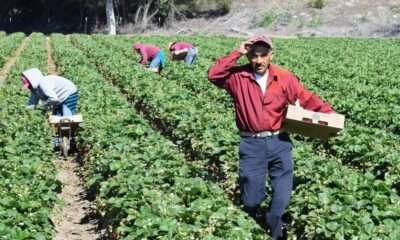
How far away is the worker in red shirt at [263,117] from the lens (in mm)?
5852

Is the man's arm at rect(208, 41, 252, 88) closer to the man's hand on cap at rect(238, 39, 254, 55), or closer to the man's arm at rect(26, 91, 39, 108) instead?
the man's hand on cap at rect(238, 39, 254, 55)

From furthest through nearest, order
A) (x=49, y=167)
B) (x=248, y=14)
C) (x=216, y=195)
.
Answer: (x=248, y=14) < (x=49, y=167) < (x=216, y=195)

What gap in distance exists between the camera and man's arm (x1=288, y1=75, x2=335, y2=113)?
19.4 feet

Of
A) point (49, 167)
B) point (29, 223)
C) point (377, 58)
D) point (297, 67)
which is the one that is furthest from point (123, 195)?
point (377, 58)

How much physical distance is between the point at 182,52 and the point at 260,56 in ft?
42.6

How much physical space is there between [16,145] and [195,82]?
27.0ft

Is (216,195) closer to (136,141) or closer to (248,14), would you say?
(136,141)

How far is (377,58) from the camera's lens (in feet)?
81.2

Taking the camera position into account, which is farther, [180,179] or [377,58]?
[377,58]

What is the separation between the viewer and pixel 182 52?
18516mm

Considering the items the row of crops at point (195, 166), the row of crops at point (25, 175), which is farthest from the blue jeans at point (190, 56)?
the row of crops at point (25, 175)

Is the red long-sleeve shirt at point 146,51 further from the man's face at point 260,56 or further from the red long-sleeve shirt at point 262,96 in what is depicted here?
the man's face at point 260,56

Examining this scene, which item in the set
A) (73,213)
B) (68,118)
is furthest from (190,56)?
(73,213)

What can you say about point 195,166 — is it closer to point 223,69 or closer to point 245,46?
point 223,69
